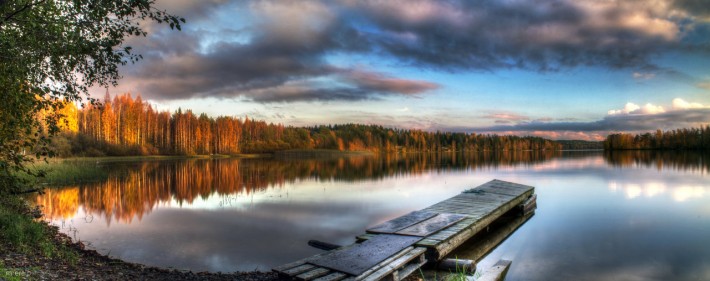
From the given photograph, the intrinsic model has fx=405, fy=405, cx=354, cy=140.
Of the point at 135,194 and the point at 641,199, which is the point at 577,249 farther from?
the point at 135,194

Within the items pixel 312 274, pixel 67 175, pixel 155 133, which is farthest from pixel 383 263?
pixel 155 133

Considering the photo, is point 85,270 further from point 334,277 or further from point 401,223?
point 401,223

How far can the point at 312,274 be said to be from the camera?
25.3 ft

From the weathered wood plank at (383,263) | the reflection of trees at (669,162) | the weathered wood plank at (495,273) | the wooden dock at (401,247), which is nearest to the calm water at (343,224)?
the weathered wood plank at (495,273)

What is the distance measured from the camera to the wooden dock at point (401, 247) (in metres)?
7.94

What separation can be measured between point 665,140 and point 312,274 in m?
183

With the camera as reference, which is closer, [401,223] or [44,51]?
[44,51]

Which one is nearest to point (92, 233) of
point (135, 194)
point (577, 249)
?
point (135, 194)

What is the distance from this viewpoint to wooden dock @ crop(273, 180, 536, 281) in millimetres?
7935

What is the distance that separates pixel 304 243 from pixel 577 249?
336 inches

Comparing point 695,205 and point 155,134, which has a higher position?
point 155,134

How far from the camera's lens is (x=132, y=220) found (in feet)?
54.5

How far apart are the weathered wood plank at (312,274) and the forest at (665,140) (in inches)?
6216

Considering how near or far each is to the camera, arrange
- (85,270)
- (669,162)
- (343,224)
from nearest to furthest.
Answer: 1. (85,270)
2. (343,224)
3. (669,162)
